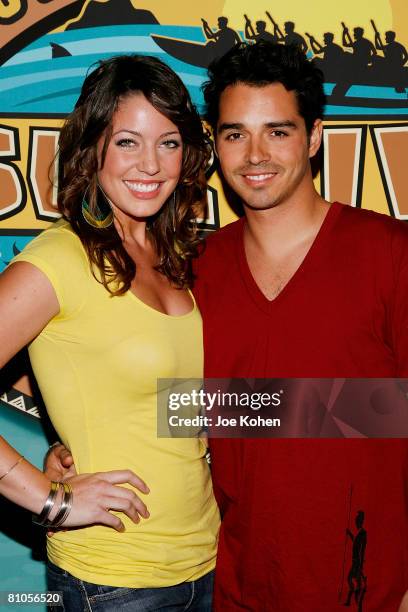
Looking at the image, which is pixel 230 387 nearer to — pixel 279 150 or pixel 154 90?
pixel 279 150

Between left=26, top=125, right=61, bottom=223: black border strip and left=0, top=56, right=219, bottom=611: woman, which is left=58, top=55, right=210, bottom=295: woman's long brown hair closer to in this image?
left=0, top=56, right=219, bottom=611: woman

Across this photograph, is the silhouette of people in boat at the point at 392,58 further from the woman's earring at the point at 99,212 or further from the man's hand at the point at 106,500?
the man's hand at the point at 106,500

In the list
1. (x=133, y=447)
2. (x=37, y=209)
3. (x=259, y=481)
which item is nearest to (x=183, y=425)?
(x=133, y=447)

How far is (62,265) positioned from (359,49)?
1.41 metres

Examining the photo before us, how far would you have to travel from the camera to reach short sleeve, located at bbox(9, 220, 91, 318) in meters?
1.83

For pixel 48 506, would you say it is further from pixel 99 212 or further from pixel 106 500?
pixel 99 212

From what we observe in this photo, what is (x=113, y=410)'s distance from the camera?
1913 millimetres

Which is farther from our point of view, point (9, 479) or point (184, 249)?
point (184, 249)

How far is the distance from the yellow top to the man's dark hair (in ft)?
2.47

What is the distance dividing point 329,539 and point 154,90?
4.27 ft

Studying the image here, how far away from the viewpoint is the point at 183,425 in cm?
202

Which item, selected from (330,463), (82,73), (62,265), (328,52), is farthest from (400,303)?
(82,73)

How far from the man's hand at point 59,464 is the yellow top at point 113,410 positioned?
2.7 inches

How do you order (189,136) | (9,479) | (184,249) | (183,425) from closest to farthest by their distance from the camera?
(9,479) → (183,425) → (189,136) → (184,249)
